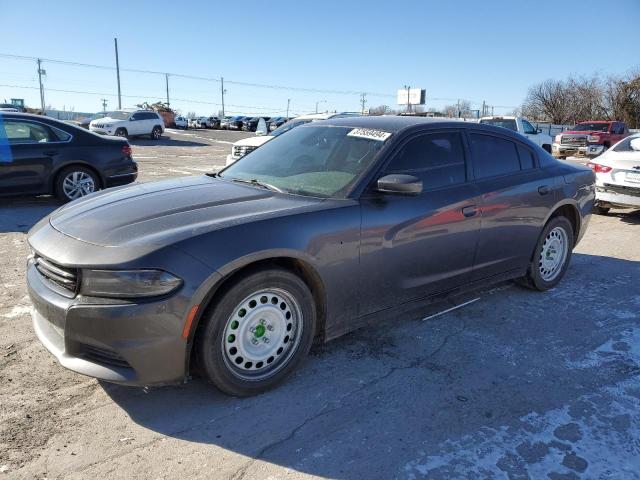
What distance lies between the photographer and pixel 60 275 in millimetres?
2750

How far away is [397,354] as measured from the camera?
3.60m

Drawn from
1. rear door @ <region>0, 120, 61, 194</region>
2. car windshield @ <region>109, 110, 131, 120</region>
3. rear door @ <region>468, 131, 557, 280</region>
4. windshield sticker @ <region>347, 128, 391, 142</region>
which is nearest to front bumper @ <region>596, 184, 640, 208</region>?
rear door @ <region>468, 131, 557, 280</region>

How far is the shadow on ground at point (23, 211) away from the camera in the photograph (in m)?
6.93

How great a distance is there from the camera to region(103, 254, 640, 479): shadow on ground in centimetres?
253

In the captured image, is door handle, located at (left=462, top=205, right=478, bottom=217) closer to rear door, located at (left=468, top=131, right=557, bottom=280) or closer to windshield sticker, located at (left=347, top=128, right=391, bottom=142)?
rear door, located at (left=468, top=131, right=557, bottom=280)

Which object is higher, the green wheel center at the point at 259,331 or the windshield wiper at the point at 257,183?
the windshield wiper at the point at 257,183

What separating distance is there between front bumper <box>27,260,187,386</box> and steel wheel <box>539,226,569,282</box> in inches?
144

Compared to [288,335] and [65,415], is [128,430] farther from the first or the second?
[288,335]

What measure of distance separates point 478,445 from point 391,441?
1.45ft

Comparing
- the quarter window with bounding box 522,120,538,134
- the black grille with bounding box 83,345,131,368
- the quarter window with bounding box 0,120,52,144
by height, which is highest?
the quarter window with bounding box 522,120,538,134

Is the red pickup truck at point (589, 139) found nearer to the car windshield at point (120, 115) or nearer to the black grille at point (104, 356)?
the car windshield at point (120, 115)

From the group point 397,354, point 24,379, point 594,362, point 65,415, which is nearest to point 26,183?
point 24,379

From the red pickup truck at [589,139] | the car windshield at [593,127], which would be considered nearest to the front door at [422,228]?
the red pickup truck at [589,139]

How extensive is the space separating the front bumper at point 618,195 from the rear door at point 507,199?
14.4 feet
